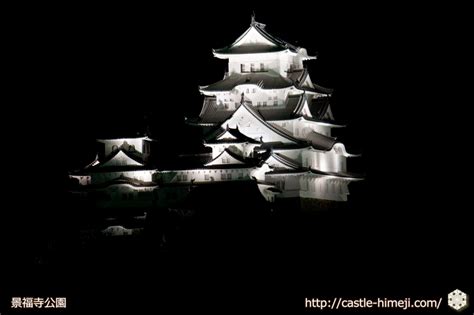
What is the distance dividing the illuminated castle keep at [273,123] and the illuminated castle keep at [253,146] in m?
0.06

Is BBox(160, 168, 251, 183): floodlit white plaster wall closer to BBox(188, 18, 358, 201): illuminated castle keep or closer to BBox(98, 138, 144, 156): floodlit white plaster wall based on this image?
BBox(188, 18, 358, 201): illuminated castle keep

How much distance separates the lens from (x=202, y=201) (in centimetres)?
8244

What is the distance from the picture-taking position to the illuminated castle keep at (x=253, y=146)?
85.9 metres

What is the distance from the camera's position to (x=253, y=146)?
86.7 metres

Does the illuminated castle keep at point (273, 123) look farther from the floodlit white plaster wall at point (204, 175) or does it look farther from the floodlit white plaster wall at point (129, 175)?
the floodlit white plaster wall at point (129, 175)

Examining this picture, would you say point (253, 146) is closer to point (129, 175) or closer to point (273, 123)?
Answer: point (273, 123)

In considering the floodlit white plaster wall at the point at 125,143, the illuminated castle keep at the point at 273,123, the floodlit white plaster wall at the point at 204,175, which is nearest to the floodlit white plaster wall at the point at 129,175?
the floodlit white plaster wall at the point at 204,175

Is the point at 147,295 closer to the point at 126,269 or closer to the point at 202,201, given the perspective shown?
the point at 126,269

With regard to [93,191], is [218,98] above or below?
above

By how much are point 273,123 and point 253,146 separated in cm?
403

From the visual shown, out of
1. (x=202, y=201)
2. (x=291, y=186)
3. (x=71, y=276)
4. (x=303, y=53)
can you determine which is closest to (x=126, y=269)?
(x=71, y=276)

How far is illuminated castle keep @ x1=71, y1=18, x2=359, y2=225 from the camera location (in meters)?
85.9

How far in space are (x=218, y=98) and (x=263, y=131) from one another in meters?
5.65

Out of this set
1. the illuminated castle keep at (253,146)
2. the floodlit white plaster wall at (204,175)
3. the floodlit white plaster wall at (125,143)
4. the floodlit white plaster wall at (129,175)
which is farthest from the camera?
the floodlit white plaster wall at (125,143)
